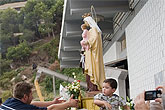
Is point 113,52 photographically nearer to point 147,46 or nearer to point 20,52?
point 147,46

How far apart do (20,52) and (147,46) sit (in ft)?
116

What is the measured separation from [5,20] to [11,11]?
64.0 inches

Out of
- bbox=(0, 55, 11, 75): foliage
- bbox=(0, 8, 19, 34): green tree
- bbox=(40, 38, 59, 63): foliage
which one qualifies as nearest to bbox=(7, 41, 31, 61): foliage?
bbox=(0, 55, 11, 75): foliage

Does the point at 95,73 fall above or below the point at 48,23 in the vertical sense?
below

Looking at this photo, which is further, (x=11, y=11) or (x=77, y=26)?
(x=11, y=11)

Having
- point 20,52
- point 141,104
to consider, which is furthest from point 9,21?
point 141,104

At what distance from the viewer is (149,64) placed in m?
6.92

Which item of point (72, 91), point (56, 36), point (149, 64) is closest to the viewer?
point (72, 91)

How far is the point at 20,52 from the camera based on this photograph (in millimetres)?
40812

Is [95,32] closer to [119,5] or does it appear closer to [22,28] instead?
[119,5]

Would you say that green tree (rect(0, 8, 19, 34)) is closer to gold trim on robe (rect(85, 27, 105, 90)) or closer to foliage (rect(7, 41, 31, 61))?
foliage (rect(7, 41, 31, 61))

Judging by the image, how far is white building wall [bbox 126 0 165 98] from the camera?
6.03 m

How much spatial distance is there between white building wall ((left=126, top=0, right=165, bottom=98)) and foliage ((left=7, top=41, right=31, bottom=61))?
32.8m

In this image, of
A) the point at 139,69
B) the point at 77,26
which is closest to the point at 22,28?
the point at 77,26
